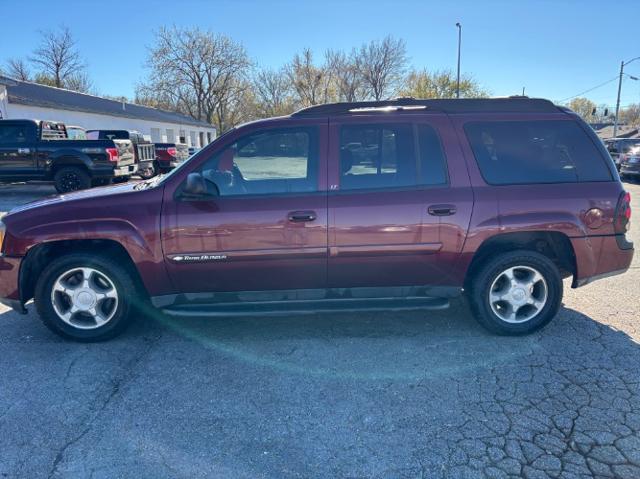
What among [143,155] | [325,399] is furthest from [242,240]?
[143,155]

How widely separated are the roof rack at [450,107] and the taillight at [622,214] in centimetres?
93

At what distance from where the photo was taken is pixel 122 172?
41.1 ft

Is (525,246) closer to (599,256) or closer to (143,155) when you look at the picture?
(599,256)

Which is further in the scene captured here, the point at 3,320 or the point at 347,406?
the point at 3,320

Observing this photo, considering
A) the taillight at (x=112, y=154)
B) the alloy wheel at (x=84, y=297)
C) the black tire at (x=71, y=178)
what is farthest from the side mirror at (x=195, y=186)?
the black tire at (x=71, y=178)

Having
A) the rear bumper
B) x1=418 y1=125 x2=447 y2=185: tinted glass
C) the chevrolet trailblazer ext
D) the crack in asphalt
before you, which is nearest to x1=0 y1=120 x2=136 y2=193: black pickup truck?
the chevrolet trailblazer ext

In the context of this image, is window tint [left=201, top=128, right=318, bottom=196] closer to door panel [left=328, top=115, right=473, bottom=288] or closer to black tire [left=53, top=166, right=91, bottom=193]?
door panel [left=328, top=115, right=473, bottom=288]

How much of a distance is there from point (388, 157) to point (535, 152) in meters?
1.28

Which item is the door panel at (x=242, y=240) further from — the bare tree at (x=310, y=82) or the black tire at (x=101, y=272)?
the bare tree at (x=310, y=82)

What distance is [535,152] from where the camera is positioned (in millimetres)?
3654

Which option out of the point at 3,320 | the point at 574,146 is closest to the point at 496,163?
the point at 574,146

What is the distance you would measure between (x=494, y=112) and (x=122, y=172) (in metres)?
11.5

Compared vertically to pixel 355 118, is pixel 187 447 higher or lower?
lower

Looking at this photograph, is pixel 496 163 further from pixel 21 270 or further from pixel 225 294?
pixel 21 270
